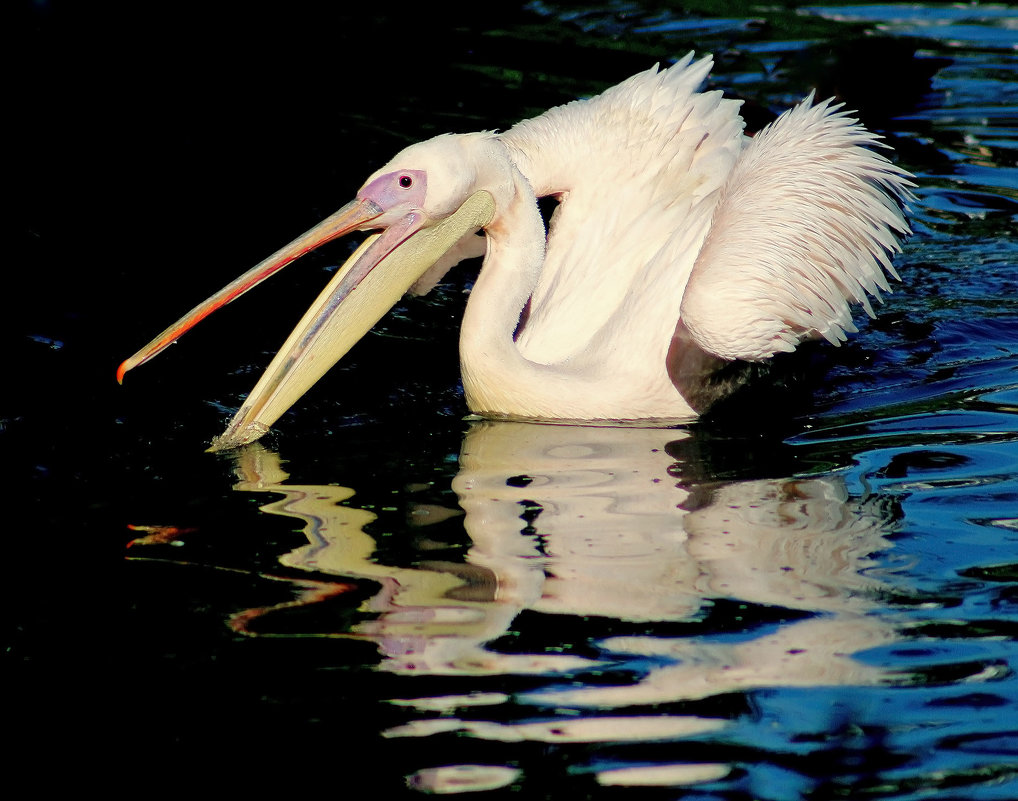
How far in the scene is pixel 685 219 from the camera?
5.58 m

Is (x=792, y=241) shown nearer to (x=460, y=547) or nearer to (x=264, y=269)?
(x=264, y=269)

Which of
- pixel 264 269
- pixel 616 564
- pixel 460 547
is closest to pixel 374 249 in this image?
pixel 264 269

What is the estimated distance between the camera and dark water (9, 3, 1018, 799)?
281 centimetres

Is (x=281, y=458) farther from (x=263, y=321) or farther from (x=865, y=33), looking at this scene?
(x=865, y=33)

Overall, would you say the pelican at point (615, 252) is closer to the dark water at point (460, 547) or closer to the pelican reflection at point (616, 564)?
the dark water at point (460, 547)

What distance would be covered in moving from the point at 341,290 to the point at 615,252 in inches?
50.8

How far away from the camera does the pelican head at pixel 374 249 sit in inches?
186

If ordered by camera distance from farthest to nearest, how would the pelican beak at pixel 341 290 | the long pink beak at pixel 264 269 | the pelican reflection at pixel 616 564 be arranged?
the pelican beak at pixel 341 290, the long pink beak at pixel 264 269, the pelican reflection at pixel 616 564

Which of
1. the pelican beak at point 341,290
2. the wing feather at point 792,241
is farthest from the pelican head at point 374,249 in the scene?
the wing feather at point 792,241

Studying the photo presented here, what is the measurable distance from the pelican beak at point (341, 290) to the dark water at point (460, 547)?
6.5 inches

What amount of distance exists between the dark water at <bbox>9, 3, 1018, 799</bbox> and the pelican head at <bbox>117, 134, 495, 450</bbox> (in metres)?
0.18

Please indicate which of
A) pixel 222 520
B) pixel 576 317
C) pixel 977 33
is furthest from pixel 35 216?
pixel 977 33

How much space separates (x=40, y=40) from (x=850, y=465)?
25.1 feet

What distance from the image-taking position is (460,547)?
149 inches
